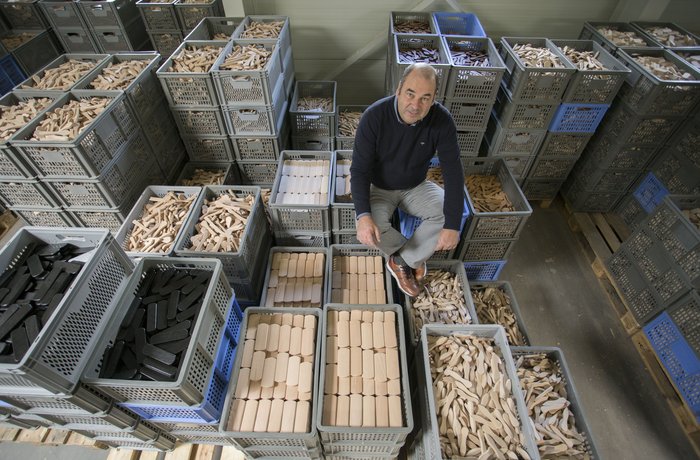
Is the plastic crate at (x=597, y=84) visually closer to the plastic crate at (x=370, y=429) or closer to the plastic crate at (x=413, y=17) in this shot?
the plastic crate at (x=413, y=17)

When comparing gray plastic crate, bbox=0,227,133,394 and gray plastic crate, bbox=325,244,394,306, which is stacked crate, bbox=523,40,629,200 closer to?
gray plastic crate, bbox=325,244,394,306

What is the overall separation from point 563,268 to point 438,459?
3.20 m

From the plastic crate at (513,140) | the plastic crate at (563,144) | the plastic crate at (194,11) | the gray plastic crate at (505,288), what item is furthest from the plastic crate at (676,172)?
the plastic crate at (194,11)

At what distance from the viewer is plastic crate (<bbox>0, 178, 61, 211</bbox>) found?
315 centimetres

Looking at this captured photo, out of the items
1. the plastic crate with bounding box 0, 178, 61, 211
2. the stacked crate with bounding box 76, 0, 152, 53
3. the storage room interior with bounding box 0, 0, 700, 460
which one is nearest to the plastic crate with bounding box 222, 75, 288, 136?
the storage room interior with bounding box 0, 0, 700, 460

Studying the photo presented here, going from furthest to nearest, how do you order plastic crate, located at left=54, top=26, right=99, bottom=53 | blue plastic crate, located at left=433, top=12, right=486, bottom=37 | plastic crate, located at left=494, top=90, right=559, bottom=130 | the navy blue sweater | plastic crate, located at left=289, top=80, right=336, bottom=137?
plastic crate, located at left=54, top=26, right=99, bottom=53
blue plastic crate, located at left=433, top=12, right=486, bottom=37
plastic crate, located at left=289, top=80, right=336, bottom=137
plastic crate, located at left=494, top=90, right=559, bottom=130
the navy blue sweater

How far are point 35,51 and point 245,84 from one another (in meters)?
4.46

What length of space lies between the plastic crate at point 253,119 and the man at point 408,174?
1.53 metres

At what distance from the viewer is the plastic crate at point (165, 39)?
5199 mm

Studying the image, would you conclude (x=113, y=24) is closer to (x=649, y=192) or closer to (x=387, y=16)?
(x=387, y=16)

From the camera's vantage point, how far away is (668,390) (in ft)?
10.0

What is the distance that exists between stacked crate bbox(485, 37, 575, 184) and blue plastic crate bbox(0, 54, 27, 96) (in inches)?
271

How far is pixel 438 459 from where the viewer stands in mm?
1897

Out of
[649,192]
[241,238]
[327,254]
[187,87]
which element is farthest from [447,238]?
[649,192]
